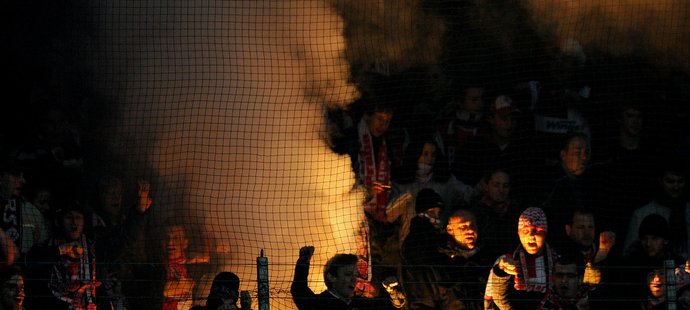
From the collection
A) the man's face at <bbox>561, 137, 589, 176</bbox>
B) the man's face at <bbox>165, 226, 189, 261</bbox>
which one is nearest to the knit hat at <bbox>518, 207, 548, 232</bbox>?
the man's face at <bbox>561, 137, 589, 176</bbox>

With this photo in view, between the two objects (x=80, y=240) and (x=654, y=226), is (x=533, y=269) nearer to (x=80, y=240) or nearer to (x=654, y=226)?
(x=654, y=226)

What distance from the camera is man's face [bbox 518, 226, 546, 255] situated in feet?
25.5

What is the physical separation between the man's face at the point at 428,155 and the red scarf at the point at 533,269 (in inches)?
36.7

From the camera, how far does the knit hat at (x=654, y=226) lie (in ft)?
26.4

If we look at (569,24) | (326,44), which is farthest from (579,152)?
(326,44)

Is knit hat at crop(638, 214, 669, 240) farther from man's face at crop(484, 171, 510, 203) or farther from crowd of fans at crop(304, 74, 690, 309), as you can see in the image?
man's face at crop(484, 171, 510, 203)

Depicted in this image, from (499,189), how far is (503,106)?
632mm

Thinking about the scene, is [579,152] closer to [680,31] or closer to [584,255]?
[584,255]

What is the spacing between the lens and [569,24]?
9078 mm

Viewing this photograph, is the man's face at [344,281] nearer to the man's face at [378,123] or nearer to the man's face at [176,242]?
the man's face at [378,123]

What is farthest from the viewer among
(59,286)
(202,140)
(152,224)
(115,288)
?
(202,140)

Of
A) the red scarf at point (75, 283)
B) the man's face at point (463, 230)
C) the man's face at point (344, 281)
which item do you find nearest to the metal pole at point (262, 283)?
the man's face at point (344, 281)

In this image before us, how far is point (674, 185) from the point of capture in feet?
26.9

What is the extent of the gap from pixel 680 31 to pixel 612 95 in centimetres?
85
